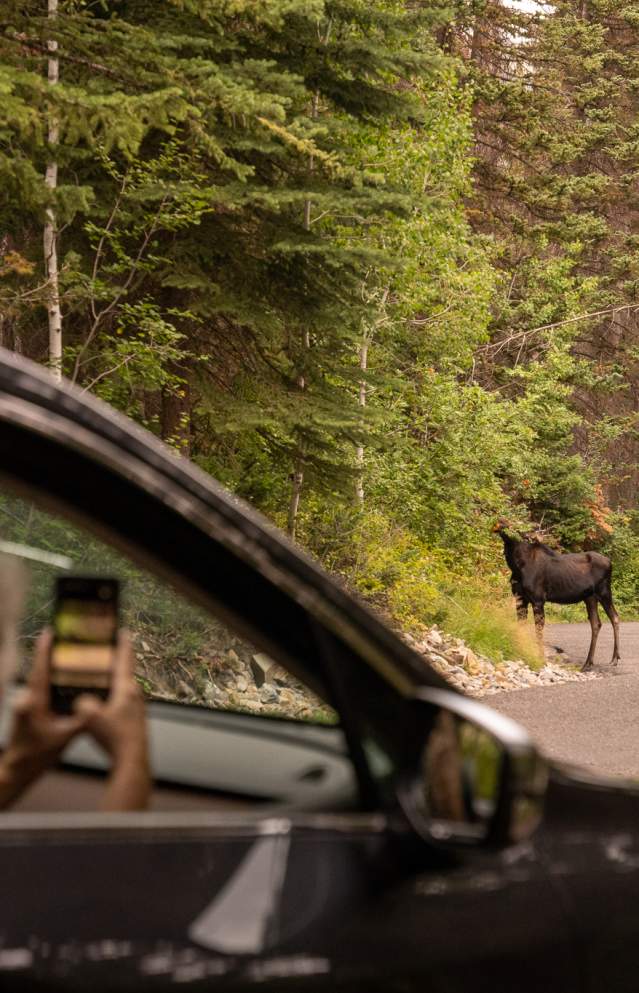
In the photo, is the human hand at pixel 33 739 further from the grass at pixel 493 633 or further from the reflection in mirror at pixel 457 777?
the grass at pixel 493 633

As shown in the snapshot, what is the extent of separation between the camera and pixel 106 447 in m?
1.87

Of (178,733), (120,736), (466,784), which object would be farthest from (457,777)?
(178,733)

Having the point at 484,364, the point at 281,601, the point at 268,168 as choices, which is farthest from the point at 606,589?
the point at 281,601

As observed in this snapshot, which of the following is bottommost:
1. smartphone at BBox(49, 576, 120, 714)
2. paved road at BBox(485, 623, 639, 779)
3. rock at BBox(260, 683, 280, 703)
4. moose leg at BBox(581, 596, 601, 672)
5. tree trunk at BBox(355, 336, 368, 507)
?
moose leg at BBox(581, 596, 601, 672)

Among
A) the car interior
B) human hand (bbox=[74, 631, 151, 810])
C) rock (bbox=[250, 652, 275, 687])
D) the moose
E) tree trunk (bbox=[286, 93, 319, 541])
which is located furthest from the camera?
the moose

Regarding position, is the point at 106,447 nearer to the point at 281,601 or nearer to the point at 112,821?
the point at 281,601

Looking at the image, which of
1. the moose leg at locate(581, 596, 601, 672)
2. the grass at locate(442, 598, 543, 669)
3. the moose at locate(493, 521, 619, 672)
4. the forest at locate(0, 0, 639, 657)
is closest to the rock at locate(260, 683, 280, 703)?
the forest at locate(0, 0, 639, 657)

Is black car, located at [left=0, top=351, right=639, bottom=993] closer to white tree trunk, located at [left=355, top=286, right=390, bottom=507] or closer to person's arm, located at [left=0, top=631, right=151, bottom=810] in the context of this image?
person's arm, located at [left=0, top=631, right=151, bottom=810]

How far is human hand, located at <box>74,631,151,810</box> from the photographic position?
78.0 inches

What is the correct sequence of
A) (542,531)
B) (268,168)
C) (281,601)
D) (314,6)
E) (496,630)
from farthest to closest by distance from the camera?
(542,531), (496,630), (268,168), (314,6), (281,601)

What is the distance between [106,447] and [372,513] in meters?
19.9

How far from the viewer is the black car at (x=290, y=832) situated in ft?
5.82

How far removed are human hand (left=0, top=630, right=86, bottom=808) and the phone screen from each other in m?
0.04

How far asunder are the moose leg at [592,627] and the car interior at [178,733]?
60.2 feet
